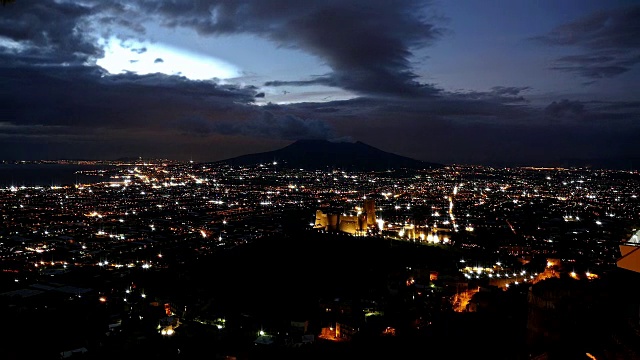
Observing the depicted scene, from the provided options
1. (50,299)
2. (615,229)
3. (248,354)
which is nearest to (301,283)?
(50,299)

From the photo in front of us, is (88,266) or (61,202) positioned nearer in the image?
(88,266)

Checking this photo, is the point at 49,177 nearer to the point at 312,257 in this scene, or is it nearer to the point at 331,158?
the point at 331,158

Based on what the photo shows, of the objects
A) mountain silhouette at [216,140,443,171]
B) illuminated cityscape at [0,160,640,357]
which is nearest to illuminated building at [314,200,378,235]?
illuminated cityscape at [0,160,640,357]

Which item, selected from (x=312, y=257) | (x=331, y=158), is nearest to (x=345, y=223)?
(x=312, y=257)

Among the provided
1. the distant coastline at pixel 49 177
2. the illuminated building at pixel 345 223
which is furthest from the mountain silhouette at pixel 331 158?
the illuminated building at pixel 345 223

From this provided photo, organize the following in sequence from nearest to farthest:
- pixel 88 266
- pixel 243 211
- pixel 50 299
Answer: pixel 50 299 < pixel 88 266 < pixel 243 211

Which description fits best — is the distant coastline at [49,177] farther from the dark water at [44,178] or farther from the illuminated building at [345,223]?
the illuminated building at [345,223]

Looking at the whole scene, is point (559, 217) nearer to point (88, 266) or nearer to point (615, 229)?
point (615, 229)

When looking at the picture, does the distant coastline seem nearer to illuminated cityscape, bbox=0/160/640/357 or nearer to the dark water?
the dark water

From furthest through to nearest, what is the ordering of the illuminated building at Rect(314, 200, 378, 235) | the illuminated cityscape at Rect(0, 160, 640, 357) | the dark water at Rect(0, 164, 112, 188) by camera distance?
the dark water at Rect(0, 164, 112, 188) → the illuminated building at Rect(314, 200, 378, 235) → the illuminated cityscape at Rect(0, 160, 640, 357)
